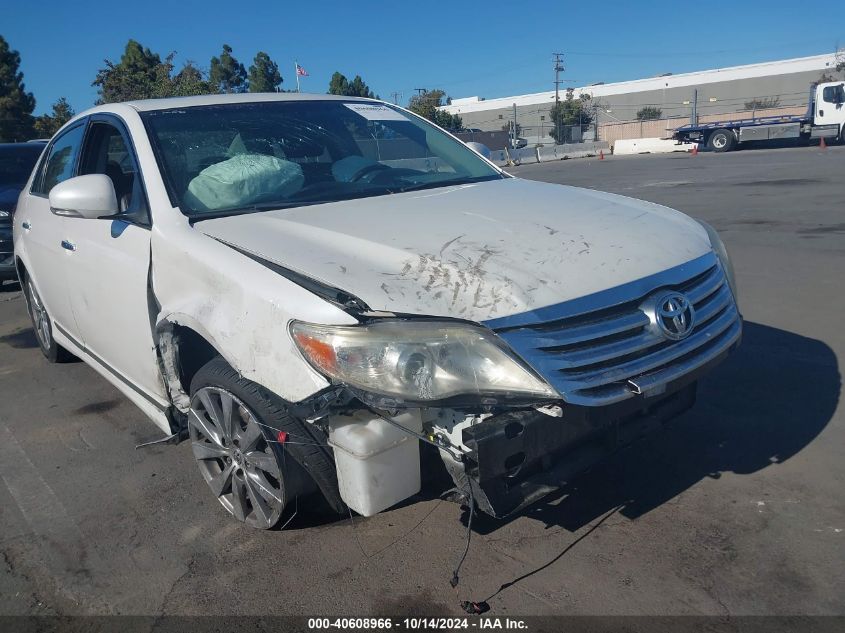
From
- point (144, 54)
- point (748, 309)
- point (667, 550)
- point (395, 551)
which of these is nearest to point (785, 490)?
point (667, 550)

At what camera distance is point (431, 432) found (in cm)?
230

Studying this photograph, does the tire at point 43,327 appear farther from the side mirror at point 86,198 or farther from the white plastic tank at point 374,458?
the white plastic tank at point 374,458


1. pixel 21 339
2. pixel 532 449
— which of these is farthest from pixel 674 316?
pixel 21 339

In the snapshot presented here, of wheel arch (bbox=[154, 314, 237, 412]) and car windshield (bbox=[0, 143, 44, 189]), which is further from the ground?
car windshield (bbox=[0, 143, 44, 189])

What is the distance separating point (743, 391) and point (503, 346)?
256 centimetres

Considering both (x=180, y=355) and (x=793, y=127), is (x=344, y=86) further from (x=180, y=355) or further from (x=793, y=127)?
(x=180, y=355)

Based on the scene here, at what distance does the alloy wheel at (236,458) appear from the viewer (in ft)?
8.97

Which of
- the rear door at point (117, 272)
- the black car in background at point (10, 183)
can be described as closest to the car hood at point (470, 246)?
the rear door at point (117, 272)

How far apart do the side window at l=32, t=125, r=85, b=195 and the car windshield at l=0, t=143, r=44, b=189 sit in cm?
476

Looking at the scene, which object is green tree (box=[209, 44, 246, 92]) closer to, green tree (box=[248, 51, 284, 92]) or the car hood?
green tree (box=[248, 51, 284, 92])

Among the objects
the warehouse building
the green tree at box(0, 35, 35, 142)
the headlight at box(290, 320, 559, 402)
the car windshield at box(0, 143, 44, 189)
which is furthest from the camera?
the warehouse building

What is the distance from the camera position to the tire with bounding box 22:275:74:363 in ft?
17.3

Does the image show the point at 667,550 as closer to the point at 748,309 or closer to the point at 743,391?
the point at 743,391

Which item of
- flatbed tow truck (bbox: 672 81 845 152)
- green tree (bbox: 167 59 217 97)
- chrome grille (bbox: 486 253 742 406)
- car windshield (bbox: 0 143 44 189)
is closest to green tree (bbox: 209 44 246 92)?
green tree (bbox: 167 59 217 97)
